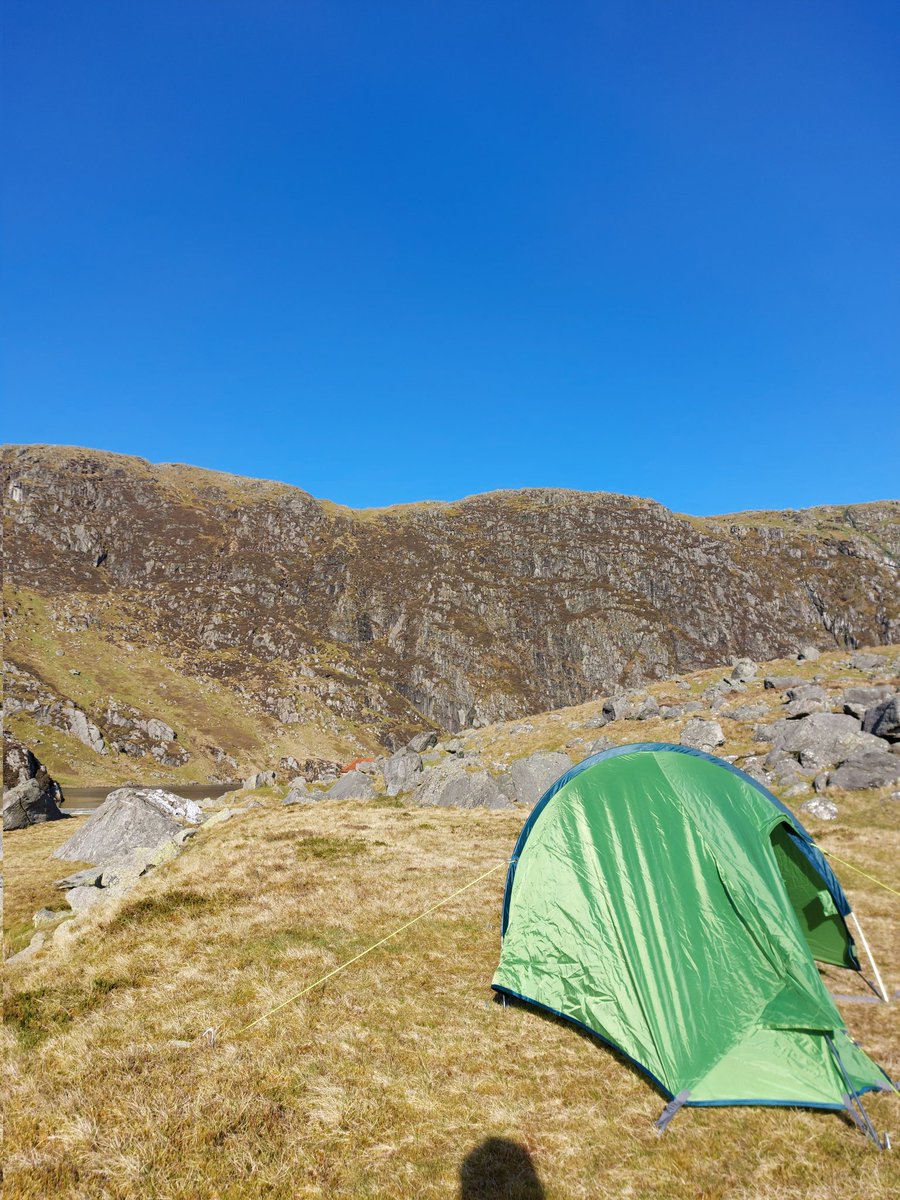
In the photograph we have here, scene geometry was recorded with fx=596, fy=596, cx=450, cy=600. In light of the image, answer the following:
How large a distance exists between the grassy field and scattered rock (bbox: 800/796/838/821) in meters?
9.12

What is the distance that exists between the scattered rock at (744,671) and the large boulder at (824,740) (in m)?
13.1

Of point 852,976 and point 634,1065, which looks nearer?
point 634,1065

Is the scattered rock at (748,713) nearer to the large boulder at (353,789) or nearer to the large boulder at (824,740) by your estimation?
the large boulder at (824,740)

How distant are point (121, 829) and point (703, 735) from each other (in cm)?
2915

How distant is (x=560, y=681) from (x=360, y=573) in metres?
71.0

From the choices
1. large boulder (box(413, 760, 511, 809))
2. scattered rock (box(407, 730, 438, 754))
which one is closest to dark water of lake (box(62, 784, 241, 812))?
scattered rock (box(407, 730, 438, 754))

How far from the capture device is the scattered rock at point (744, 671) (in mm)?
42734

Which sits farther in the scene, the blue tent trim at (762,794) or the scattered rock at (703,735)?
the scattered rock at (703,735)

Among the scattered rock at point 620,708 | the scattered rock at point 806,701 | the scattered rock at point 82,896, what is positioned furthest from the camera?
the scattered rock at point 620,708

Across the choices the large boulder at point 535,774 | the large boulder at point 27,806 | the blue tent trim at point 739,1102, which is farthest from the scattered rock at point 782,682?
the large boulder at point 27,806

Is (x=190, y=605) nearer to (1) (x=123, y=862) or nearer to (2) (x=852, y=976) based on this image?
(1) (x=123, y=862)

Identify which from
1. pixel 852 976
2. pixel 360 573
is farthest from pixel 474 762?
pixel 360 573

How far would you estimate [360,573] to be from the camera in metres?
190

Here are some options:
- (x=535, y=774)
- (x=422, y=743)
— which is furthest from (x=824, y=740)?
(x=422, y=743)
